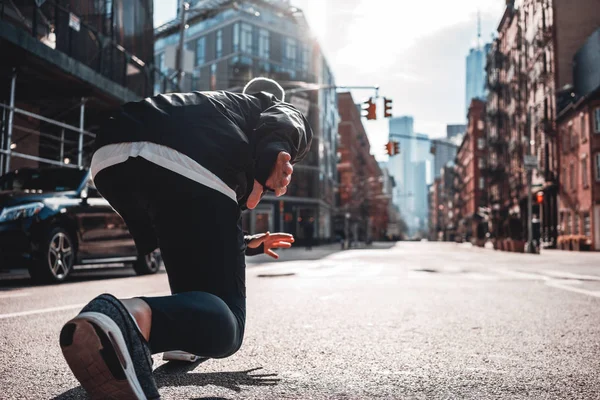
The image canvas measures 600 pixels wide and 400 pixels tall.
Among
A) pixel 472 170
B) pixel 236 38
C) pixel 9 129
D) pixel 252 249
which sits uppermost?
pixel 236 38

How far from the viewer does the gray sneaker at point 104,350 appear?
5.31 feet

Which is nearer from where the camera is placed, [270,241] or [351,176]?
[270,241]

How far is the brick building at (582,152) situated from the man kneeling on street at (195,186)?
110 ft

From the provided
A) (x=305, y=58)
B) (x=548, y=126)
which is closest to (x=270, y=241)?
(x=548, y=126)

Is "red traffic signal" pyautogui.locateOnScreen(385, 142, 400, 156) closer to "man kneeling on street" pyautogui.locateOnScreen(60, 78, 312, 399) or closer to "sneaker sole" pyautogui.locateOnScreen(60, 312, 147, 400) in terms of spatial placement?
"man kneeling on street" pyautogui.locateOnScreen(60, 78, 312, 399)

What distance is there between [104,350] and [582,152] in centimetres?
3715

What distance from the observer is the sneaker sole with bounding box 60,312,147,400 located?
1.62 metres

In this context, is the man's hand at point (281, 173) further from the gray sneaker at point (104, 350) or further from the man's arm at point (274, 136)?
the gray sneaker at point (104, 350)

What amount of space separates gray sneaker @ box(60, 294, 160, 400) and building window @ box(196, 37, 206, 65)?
5138 centimetres

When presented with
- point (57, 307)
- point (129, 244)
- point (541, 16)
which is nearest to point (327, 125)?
point (541, 16)

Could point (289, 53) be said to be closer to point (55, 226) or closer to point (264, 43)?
point (264, 43)

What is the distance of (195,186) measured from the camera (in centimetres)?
214

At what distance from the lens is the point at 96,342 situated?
162 cm

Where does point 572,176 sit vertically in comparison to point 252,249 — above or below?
above
